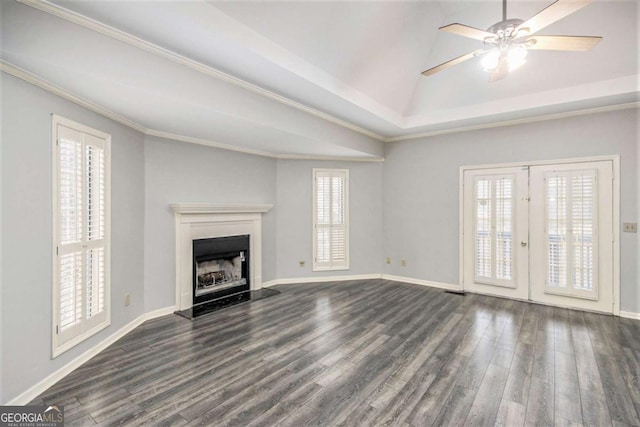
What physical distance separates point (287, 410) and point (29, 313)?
2111mm

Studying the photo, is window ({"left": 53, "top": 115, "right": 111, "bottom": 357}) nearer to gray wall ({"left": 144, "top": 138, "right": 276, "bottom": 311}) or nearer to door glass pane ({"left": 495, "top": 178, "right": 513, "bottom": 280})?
gray wall ({"left": 144, "top": 138, "right": 276, "bottom": 311})

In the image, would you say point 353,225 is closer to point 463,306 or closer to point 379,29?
point 463,306

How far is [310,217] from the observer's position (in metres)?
5.86

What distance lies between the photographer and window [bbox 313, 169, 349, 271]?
19.3 ft

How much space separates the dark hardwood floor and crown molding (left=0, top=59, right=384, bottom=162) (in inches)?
95.8

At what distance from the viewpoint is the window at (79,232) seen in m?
2.55

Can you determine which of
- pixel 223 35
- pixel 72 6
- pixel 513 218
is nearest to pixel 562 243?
pixel 513 218

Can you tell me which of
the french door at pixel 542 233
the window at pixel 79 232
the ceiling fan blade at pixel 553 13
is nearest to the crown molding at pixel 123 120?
the window at pixel 79 232

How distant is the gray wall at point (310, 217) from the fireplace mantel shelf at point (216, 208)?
1.98 feet

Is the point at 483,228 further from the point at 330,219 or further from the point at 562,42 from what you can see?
the point at 562,42

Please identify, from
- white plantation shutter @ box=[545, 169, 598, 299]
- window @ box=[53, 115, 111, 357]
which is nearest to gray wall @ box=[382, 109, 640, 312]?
white plantation shutter @ box=[545, 169, 598, 299]

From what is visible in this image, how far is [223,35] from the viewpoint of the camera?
239 cm

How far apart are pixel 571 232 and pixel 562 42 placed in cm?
310

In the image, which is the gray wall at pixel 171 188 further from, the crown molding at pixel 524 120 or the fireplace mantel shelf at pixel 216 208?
the crown molding at pixel 524 120
